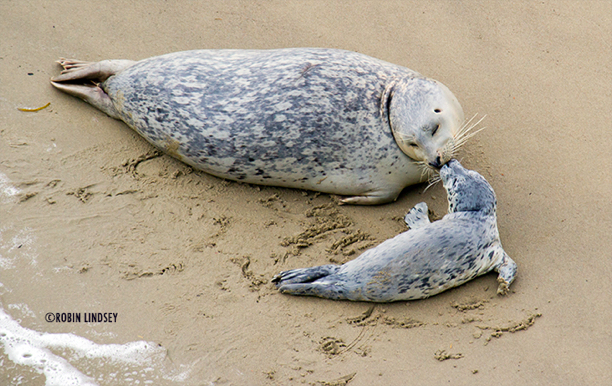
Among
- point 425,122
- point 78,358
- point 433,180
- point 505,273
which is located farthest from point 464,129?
point 78,358

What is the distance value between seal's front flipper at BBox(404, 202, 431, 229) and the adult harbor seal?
0.22m

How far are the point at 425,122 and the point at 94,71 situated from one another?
8.74 ft

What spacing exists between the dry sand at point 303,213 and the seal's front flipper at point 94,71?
0.50ft

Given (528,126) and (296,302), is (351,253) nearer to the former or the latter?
(296,302)

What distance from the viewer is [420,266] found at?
11.4 feet

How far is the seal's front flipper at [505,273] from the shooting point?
3.63 m

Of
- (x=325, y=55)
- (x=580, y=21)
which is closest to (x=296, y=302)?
(x=325, y=55)

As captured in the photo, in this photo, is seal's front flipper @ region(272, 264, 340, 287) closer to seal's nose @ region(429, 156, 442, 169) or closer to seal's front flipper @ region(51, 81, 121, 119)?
seal's nose @ region(429, 156, 442, 169)

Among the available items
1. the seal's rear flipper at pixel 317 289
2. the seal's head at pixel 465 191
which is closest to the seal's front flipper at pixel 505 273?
the seal's head at pixel 465 191

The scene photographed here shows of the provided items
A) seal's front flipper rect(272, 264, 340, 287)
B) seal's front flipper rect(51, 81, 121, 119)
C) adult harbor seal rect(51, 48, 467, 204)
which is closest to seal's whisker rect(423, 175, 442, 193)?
adult harbor seal rect(51, 48, 467, 204)

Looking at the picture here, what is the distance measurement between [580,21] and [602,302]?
300 cm

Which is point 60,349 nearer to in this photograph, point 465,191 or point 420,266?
point 420,266

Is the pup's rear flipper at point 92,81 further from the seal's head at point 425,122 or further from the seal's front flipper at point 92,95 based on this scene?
the seal's head at point 425,122

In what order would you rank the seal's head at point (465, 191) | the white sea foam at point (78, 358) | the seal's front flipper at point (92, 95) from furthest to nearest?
the seal's front flipper at point (92, 95) < the seal's head at point (465, 191) < the white sea foam at point (78, 358)
